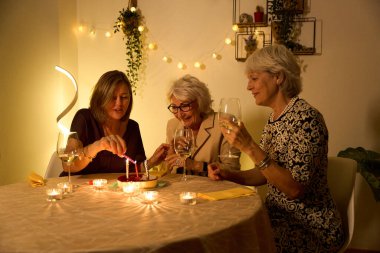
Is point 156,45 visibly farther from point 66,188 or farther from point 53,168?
point 66,188

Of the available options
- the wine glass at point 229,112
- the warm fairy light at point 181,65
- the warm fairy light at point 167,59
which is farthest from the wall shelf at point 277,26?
the wine glass at point 229,112

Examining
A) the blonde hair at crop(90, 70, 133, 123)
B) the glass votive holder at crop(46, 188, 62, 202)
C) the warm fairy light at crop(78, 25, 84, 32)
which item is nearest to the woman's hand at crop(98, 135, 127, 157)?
the glass votive holder at crop(46, 188, 62, 202)

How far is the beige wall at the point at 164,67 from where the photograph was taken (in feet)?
9.68

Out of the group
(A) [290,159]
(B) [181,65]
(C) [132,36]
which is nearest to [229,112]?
(A) [290,159]

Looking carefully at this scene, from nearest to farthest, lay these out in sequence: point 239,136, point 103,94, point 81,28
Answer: point 239,136
point 103,94
point 81,28

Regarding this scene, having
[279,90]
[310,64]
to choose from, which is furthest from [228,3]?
[279,90]

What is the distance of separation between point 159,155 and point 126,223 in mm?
939

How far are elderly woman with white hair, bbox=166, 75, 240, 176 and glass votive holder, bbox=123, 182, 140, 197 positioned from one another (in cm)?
68

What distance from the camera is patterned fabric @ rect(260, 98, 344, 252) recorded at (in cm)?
160

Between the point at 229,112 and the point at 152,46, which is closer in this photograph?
the point at 229,112

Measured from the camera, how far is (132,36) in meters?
3.46

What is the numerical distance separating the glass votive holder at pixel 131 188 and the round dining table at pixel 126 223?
0.08 ft

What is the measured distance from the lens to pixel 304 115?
1.65 meters

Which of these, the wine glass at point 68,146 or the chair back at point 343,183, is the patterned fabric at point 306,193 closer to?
the chair back at point 343,183
